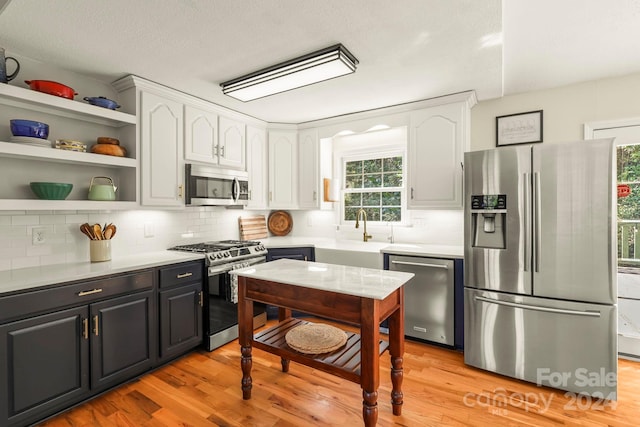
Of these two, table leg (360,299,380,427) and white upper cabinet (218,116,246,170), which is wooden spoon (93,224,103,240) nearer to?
white upper cabinet (218,116,246,170)

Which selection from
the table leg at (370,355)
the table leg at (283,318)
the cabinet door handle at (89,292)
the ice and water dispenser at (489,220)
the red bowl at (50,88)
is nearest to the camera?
the table leg at (370,355)

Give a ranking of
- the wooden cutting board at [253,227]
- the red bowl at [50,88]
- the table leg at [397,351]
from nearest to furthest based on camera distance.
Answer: the table leg at [397,351] → the red bowl at [50,88] → the wooden cutting board at [253,227]

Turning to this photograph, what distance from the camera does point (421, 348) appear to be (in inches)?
115

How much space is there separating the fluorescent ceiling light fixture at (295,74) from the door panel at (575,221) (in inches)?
62.9

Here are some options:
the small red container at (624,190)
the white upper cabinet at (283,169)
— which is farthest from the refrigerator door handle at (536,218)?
the white upper cabinet at (283,169)

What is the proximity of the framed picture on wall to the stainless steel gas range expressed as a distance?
2.91 m

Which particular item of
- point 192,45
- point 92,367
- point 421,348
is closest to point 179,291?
point 92,367

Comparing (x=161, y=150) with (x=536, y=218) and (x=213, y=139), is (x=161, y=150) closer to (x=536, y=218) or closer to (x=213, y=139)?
(x=213, y=139)

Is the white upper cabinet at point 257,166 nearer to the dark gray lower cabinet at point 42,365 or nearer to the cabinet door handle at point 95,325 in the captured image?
the cabinet door handle at point 95,325

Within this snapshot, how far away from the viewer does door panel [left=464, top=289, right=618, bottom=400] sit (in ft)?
6.94

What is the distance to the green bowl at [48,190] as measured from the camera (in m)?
2.18

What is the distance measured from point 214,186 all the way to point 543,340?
10.6 feet

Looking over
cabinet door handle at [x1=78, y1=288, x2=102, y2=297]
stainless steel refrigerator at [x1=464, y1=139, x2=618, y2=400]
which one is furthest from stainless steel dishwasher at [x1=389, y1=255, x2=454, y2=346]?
cabinet door handle at [x1=78, y1=288, x2=102, y2=297]

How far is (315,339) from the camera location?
2027 millimetres
